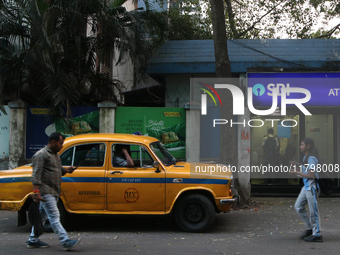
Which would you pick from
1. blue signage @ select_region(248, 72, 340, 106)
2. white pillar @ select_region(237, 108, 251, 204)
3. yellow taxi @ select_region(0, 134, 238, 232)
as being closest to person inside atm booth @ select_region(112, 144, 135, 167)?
yellow taxi @ select_region(0, 134, 238, 232)

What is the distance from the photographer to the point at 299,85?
10.6m

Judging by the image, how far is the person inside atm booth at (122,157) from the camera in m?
6.47

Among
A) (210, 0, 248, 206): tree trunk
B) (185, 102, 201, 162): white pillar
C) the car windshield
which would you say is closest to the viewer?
the car windshield

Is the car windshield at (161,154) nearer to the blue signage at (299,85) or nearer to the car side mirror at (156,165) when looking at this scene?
the car side mirror at (156,165)

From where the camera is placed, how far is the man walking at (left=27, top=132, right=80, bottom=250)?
5.13m

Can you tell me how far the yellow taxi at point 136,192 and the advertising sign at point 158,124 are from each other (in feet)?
12.6

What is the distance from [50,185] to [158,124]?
5.38 metres

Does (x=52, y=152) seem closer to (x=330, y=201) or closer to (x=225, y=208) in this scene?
(x=225, y=208)

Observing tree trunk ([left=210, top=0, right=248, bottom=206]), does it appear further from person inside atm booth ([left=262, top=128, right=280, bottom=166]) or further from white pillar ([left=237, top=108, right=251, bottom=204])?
person inside atm booth ([left=262, top=128, right=280, bottom=166])

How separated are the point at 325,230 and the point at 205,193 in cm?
252

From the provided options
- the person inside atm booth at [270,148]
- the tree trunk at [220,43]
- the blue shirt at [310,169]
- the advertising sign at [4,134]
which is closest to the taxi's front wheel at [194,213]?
the blue shirt at [310,169]


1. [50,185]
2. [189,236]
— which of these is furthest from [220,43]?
[50,185]

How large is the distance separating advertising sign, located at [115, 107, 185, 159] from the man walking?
497 cm

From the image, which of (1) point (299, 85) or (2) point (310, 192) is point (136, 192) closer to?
(2) point (310, 192)
